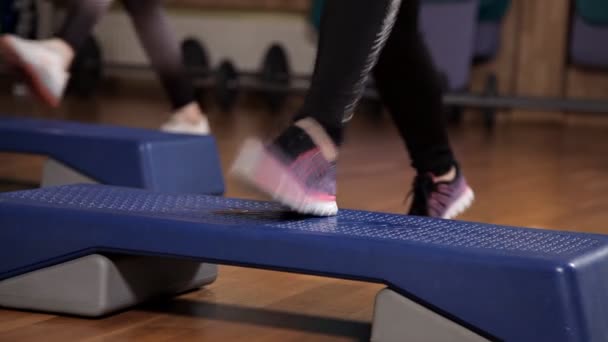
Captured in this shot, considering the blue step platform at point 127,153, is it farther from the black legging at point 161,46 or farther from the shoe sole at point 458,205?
the shoe sole at point 458,205

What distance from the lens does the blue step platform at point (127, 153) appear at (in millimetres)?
2084

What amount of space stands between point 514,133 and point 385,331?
346 centimetres

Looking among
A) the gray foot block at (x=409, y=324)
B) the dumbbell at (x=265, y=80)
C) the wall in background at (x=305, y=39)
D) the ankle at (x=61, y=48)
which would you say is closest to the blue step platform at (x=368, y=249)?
the gray foot block at (x=409, y=324)

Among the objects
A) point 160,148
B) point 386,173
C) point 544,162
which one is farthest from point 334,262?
point 544,162

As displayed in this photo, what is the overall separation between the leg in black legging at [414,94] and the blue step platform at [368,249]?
384 mm

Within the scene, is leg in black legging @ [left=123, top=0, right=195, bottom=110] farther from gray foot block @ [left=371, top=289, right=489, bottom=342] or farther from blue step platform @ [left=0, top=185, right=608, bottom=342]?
gray foot block @ [left=371, top=289, right=489, bottom=342]

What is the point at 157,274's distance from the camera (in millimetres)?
1440

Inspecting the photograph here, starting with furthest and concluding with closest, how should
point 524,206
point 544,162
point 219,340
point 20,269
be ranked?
point 544,162
point 524,206
point 20,269
point 219,340

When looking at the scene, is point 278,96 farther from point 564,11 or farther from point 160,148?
point 160,148

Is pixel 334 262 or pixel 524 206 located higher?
pixel 334 262

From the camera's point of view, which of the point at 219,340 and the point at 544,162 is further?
the point at 544,162

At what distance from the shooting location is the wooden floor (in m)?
1.33

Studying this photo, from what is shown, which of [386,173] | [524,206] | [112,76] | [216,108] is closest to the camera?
[524,206]

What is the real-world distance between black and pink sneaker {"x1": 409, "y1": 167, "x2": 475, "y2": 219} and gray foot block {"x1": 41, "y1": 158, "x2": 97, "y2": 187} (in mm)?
702
